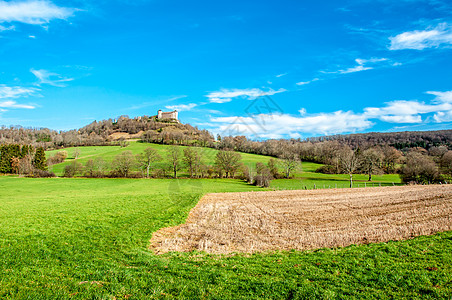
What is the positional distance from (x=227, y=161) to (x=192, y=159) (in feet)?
35.4

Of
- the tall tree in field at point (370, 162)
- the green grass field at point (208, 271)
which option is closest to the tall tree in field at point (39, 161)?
the green grass field at point (208, 271)

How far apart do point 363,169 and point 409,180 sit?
1425cm

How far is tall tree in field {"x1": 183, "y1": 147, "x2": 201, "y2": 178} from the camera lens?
6712cm

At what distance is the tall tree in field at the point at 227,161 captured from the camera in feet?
229

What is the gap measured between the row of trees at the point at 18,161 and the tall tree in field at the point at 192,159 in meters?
49.0

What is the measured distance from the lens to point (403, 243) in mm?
12164

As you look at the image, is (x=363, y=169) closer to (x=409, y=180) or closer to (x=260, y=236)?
(x=409, y=180)

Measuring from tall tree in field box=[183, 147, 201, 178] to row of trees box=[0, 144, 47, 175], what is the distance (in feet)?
161

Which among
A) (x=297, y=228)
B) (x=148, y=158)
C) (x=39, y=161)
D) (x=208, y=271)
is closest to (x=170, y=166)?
(x=148, y=158)

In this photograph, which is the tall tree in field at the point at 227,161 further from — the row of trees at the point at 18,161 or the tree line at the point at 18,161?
the row of trees at the point at 18,161

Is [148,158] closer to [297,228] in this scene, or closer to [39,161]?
[39,161]

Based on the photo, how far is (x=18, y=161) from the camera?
77938mm

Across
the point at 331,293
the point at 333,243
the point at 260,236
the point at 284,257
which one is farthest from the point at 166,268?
the point at 333,243

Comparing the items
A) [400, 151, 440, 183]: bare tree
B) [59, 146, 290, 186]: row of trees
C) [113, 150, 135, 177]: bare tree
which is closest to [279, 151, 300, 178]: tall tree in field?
[59, 146, 290, 186]: row of trees
